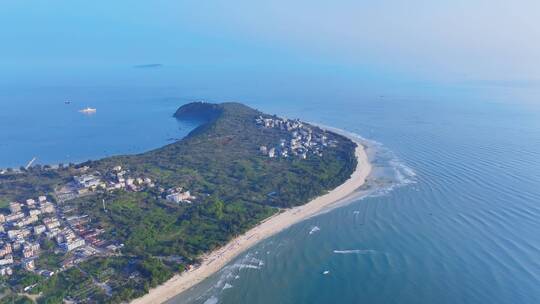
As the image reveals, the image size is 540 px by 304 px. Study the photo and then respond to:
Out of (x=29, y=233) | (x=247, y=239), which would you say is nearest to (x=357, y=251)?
(x=247, y=239)

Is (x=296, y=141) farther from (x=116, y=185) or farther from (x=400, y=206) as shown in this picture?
(x=116, y=185)

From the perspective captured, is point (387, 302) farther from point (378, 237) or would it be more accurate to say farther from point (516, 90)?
point (516, 90)

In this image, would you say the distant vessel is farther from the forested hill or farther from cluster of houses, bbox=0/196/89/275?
cluster of houses, bbox=0/196/89/275

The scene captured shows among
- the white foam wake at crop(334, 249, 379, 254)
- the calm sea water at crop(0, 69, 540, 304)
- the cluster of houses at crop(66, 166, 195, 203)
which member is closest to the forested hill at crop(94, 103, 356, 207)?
the cluster of houses at crop(66, 166, 195, 203)

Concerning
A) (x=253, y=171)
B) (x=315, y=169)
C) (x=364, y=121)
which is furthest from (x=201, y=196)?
(x=364, y=121)

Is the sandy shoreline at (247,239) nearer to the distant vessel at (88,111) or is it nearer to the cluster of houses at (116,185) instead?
the cluster of houses at (116,185)
